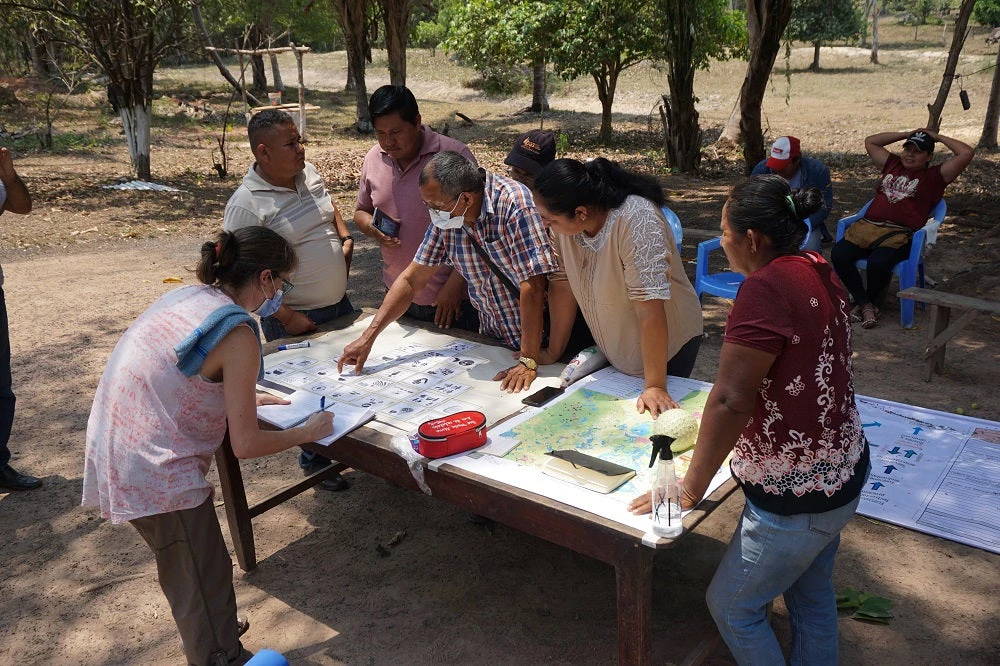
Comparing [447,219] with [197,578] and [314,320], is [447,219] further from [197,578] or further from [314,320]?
[197,578]

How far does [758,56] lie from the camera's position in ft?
32.5

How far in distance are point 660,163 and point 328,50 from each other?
33.8 metres

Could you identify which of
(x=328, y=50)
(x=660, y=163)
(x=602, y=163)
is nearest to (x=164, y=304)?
(x=602, y=163)

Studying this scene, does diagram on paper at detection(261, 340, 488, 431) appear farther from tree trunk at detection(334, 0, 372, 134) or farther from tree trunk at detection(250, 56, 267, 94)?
tree trunk at detection(250, 56, 267, 94)

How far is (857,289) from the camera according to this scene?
19.2 ft

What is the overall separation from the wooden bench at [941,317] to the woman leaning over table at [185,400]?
152 inches

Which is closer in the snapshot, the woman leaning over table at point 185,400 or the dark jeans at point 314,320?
the woman leaning over table at point 185,400

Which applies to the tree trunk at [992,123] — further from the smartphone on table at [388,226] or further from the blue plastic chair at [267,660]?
the blue plastic chair at [267,660]

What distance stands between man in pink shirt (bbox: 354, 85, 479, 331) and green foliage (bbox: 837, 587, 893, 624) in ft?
6.10

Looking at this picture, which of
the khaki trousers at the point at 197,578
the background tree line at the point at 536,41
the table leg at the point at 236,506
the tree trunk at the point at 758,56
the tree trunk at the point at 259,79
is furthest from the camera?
the tree trunk at the point at 259,79

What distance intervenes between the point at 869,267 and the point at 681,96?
19.6ft

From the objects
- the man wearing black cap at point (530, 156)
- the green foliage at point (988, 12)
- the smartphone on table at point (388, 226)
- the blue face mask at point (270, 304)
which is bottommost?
the blue face mask at point (270, 304)

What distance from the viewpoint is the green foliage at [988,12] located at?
27.1 meters

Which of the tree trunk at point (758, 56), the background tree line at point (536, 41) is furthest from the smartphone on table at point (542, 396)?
the tree trunk at point (758, 56)
